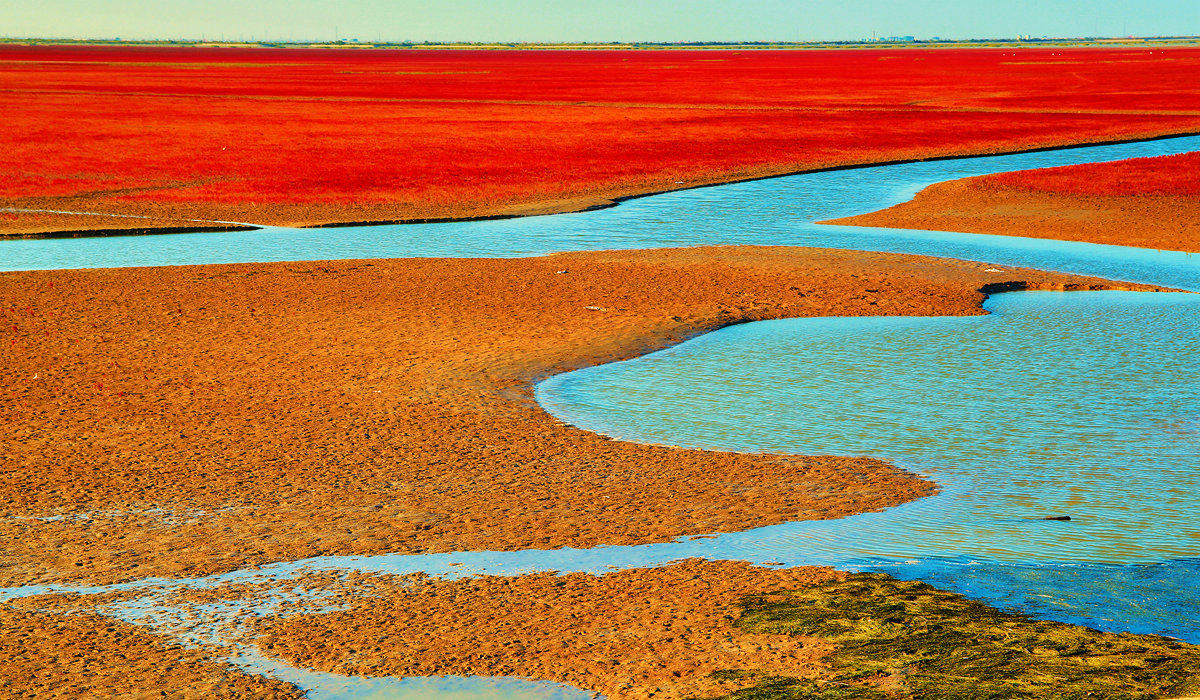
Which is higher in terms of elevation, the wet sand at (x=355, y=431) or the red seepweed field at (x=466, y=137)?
the red seepweed field at (x=466, y=137)

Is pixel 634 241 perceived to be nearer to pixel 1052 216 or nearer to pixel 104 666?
pixel 1052 216

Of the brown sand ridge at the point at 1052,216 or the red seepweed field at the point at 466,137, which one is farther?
the red seepweed field at the point at 466,137

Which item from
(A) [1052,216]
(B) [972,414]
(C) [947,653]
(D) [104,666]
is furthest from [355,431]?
(A) [1052,216]

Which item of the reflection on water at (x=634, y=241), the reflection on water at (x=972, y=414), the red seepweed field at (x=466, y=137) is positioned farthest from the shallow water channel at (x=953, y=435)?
the red seepweed field at (x=466, y=137)

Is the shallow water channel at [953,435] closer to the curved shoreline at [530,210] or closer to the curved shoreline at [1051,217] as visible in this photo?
the curved shoreline at [1051,217]

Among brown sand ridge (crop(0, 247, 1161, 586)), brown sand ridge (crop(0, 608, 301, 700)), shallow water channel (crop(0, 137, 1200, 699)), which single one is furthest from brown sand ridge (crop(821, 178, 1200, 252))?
brown sand ridge (crop(0, 608, 301, 700))

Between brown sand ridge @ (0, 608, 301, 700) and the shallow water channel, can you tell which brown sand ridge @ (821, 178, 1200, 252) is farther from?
brown sand ridge @ (0, 608, 301, 700)

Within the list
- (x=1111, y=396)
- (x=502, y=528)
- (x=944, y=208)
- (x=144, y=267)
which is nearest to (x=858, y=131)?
(x=944, y=208)
